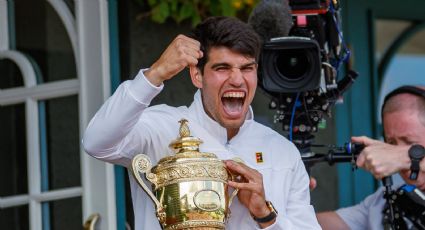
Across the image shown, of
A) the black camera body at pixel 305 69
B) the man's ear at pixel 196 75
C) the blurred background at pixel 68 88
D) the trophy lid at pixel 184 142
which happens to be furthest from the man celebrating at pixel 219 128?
the blurred background at pixel 68 88

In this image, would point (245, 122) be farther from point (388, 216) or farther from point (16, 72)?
point (16, 72)

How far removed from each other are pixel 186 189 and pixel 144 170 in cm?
13

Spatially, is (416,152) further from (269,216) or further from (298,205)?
(269,216)

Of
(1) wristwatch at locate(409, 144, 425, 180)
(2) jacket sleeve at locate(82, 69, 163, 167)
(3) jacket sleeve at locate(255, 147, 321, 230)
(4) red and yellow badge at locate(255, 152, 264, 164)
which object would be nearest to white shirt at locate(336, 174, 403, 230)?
(1) wristwatch at locate(409, 144, 425, 180)

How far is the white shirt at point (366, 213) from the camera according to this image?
455 centimetres

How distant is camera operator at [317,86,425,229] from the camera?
142 inches

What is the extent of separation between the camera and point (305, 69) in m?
3.95

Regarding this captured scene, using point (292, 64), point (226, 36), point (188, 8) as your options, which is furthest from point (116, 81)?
point (226, 36)

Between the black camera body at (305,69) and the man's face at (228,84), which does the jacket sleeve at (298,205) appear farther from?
the black camera body at (305,69)

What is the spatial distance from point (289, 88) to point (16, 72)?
170 cm

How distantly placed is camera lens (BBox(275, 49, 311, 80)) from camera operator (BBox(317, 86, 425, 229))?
406 millimetres

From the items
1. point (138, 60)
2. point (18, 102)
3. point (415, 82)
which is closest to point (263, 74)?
point (138, 60)

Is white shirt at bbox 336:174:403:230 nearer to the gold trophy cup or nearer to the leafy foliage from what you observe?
the leafy foliage

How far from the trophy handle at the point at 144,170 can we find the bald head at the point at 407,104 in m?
1.41
